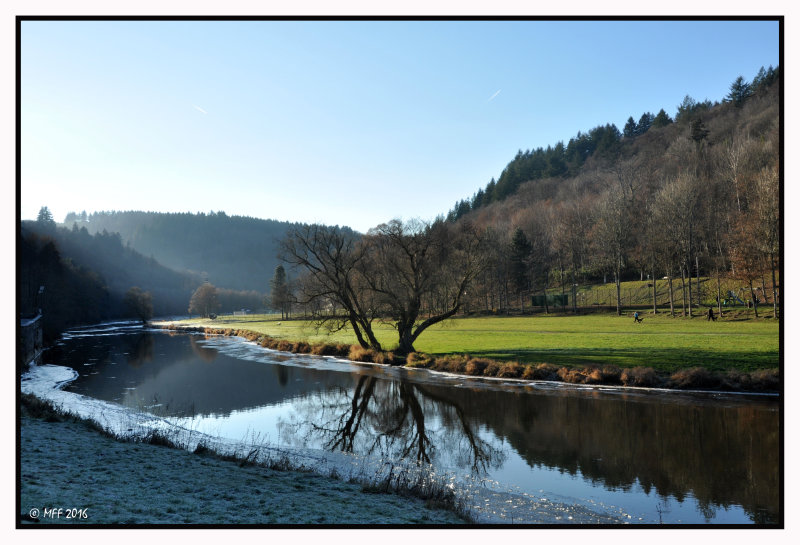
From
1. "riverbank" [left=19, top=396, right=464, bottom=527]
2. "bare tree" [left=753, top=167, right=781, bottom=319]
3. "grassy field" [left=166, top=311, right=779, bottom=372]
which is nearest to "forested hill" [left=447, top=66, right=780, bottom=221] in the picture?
"grassy field" [left=166, top=311, right=779, bottom=372]

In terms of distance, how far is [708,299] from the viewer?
187 ft

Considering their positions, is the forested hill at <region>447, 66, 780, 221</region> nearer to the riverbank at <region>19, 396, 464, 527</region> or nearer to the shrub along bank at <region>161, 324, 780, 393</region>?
the shrub along bank at <region>161, 324, 780, 393</region>

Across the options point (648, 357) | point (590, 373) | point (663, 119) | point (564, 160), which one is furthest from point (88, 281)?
point (663, 119)

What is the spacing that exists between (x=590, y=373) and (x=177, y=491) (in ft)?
71.6

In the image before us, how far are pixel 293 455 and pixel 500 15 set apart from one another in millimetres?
13649

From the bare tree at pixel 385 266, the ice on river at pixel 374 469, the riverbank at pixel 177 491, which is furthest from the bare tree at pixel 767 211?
the riverbank at pixel 177 491

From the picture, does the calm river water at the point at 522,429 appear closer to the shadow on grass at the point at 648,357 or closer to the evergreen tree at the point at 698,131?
the shadow on grass at the point at 648,357

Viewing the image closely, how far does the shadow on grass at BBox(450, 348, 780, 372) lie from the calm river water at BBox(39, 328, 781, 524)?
3.57 m

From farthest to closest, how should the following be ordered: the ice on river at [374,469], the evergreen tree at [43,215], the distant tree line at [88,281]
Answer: the distant tree line at [88,281] → the evergreen tree at [43,215] → the ice on river at [374,469]

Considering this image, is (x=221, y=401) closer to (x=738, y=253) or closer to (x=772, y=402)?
(x=772, y=402)

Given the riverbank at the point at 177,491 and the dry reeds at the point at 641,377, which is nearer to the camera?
the riverbank at the point at 177,491

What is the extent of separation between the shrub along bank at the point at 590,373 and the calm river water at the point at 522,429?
1257mm

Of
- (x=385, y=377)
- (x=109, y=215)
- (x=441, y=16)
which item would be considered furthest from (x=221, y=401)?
(x=109, y=215)

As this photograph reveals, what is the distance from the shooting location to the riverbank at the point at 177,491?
812 cm
